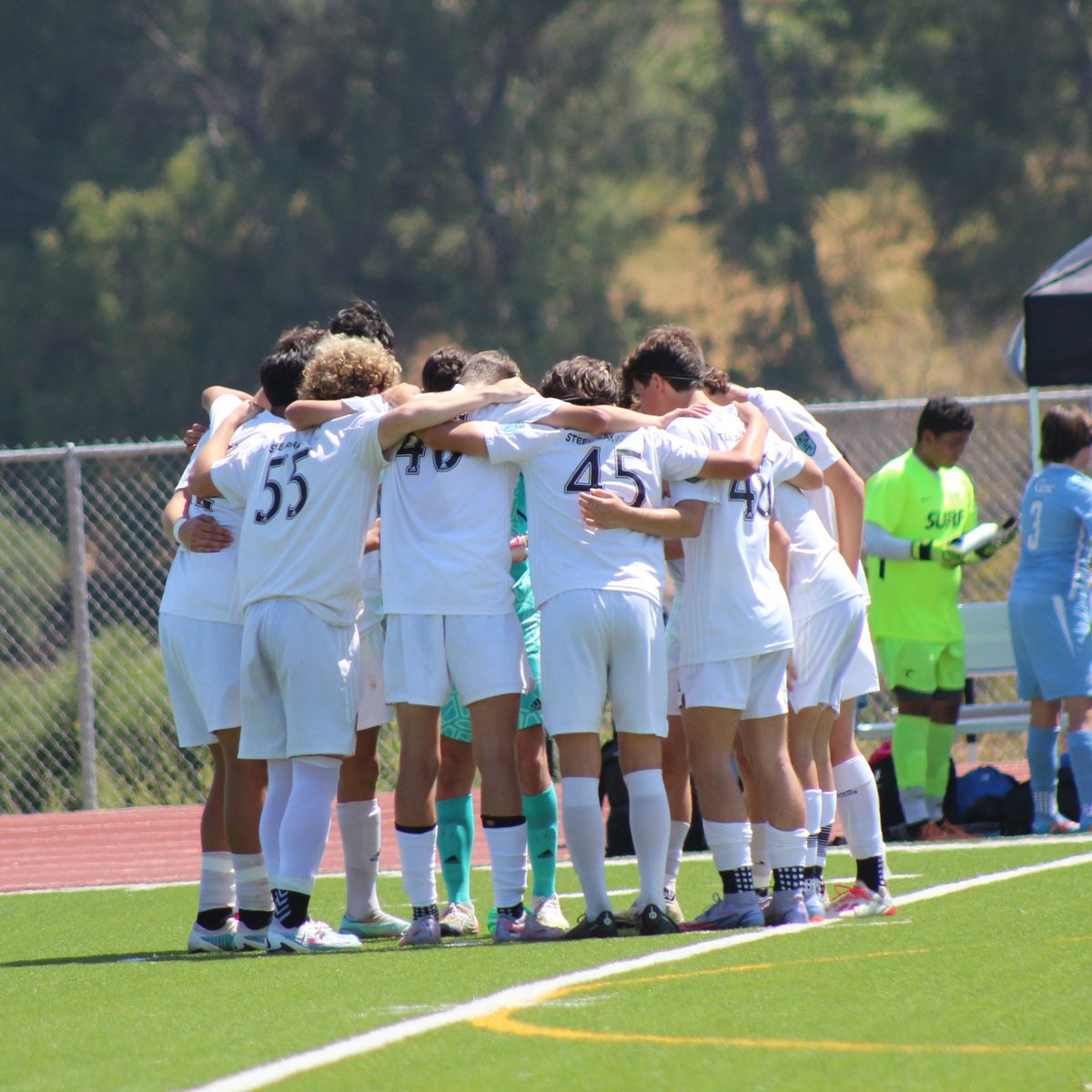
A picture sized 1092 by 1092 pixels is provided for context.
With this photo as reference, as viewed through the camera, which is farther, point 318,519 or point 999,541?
point 999,541

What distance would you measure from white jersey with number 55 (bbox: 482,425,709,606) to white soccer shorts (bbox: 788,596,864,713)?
703 millimetres

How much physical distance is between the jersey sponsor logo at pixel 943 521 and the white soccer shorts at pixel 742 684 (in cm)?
351

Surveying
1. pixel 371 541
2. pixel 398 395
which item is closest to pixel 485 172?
pixel 371 541

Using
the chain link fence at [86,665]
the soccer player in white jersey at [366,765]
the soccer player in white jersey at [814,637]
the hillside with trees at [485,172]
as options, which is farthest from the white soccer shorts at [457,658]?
the hillside with trees at [485,172]

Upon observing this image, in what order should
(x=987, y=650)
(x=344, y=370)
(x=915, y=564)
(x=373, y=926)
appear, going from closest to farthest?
(x=344, y=370)
(x=373, y=926)
(x=915, y=564)
(x=987, y=650)

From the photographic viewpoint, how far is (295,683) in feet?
19.6

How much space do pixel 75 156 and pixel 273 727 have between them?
20.3m

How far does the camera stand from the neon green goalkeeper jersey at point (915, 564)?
935 cm

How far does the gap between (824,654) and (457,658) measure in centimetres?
134

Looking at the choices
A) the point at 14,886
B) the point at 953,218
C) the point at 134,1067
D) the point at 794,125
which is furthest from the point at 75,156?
the point at 134,1067

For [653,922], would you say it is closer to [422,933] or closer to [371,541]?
[422,933]

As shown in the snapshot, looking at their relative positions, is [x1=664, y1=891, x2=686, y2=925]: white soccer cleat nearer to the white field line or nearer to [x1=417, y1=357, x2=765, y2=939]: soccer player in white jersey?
[x1=417, y1=357, x2=765, y2=939]: soccer player in white jersey

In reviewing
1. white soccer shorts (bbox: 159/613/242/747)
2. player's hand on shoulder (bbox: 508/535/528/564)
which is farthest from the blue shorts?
white soccer shorts (bbox: 159/613/242/747)

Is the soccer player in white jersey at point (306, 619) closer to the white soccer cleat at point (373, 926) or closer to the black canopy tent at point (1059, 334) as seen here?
the white soccer cleat at point (373, 926)
